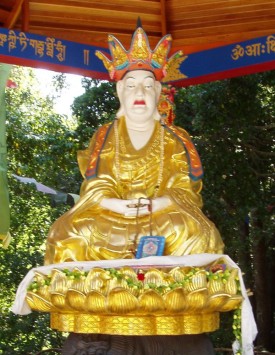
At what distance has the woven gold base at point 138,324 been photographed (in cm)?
456

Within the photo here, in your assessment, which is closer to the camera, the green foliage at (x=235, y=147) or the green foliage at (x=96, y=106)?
the green foliage at (x=235, y=147)

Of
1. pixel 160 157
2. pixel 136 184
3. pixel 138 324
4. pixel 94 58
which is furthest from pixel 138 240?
pixel 94 58

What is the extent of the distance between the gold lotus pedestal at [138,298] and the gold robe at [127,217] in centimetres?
52

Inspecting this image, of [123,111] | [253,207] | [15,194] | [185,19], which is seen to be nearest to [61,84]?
[15,194]

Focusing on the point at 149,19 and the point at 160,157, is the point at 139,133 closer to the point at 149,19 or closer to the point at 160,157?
the point at 160,157

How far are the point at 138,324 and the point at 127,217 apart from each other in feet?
3.07

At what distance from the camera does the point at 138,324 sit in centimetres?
456

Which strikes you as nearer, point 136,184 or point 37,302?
point 37,302

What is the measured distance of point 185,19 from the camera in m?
7.64

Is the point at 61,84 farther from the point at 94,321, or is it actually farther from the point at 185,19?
the point at 94,321

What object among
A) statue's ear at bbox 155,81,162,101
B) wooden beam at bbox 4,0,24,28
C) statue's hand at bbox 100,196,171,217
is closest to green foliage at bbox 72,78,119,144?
wooden beam at bbox 4,0,24,28

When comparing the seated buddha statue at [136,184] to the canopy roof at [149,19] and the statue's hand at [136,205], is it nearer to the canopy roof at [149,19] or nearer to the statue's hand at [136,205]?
the statue's hand at [136,205]

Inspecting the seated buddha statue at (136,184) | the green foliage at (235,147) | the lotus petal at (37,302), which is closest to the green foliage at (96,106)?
the green foliage at (235,147)

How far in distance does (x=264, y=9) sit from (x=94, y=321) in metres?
3.65
